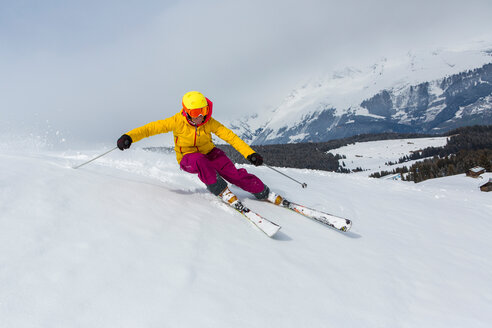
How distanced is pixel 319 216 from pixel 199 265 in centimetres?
274

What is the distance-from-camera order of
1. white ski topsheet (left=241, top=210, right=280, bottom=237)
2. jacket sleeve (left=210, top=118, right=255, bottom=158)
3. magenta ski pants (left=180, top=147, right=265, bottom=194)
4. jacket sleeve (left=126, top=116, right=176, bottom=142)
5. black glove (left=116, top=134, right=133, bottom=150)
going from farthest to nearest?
jacket sleeve (left=210, top=118, right=255, bottom=158)
jacket sleeve (left=126, top=116, right=176, bottom=142)
magenta ski pants (left=180, top=147, right=265, bottom=194)
black glove (left=116, top=134, right=133, bottom=150)
white ski topsheet (left=241, top=210, right=280, bottom=237)

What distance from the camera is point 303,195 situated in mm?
7449

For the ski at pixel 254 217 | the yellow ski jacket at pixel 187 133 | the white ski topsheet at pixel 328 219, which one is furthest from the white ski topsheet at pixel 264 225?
the yellow ski jacket at pixel 187 133

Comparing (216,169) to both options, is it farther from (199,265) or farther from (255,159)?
(199,265)

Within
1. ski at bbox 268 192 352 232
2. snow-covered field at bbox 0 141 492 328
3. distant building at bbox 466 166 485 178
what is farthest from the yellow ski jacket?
distant building at bbox 466 166 485 178

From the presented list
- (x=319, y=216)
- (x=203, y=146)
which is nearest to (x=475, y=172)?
(x=319, y=216)

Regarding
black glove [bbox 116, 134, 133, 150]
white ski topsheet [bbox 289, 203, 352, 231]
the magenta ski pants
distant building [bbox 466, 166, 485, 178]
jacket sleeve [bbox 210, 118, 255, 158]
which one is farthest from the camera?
distant building [bbox 466, 166, 485, 178]

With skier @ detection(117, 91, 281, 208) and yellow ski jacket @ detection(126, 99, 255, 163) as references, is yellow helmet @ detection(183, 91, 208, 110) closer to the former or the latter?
skier @ detection(117, 91, 281, 208)

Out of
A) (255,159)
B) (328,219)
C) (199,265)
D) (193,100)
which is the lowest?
(328,219)

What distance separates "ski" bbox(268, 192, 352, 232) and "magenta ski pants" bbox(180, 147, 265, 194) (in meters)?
0.44

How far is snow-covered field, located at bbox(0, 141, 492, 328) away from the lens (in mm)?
2324

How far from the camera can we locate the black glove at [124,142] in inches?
215

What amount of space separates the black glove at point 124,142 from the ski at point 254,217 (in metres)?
1.92

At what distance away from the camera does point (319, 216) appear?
17.0 ft
